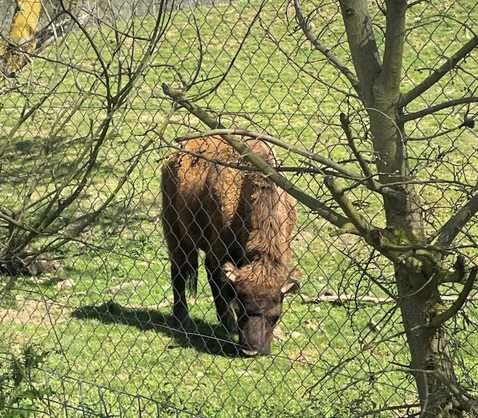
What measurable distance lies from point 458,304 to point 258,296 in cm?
469

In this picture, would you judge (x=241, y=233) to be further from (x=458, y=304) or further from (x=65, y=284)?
(x=458, y=304)

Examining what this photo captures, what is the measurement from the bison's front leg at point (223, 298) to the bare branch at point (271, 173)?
4.41m

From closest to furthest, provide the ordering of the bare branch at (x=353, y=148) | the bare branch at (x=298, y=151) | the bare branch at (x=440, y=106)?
1. the bare branch at (x=353, y=148)
2. the bare branch at (x=440, y=106)
3. the bare branch at (x=298, y=151)

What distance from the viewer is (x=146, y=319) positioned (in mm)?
8961

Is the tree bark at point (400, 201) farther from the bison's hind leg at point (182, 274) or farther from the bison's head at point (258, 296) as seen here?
the bison's hind leg at point (182, 274)

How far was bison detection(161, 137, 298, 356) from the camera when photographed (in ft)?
27.2

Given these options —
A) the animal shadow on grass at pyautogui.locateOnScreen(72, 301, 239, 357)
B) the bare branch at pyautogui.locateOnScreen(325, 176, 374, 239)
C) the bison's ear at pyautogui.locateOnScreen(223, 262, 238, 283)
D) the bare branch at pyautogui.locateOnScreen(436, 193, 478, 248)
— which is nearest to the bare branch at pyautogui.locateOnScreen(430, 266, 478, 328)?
the bare branch at pyautogui.locateOnScreen(436, 193, 478, 248)

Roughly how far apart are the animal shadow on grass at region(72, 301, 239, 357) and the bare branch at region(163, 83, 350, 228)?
13.2 feet

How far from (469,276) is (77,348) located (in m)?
5.05

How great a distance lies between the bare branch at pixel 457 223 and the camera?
392cm

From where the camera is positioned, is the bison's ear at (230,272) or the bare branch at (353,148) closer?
the bare branch at (353,148)

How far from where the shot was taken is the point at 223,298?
8.85 metres

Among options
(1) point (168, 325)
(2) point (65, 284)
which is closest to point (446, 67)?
(1) point (168, 325)

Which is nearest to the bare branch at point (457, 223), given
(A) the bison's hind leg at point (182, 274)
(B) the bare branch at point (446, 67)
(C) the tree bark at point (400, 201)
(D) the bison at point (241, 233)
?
→ (C) the tree bark at point (400, 201)
